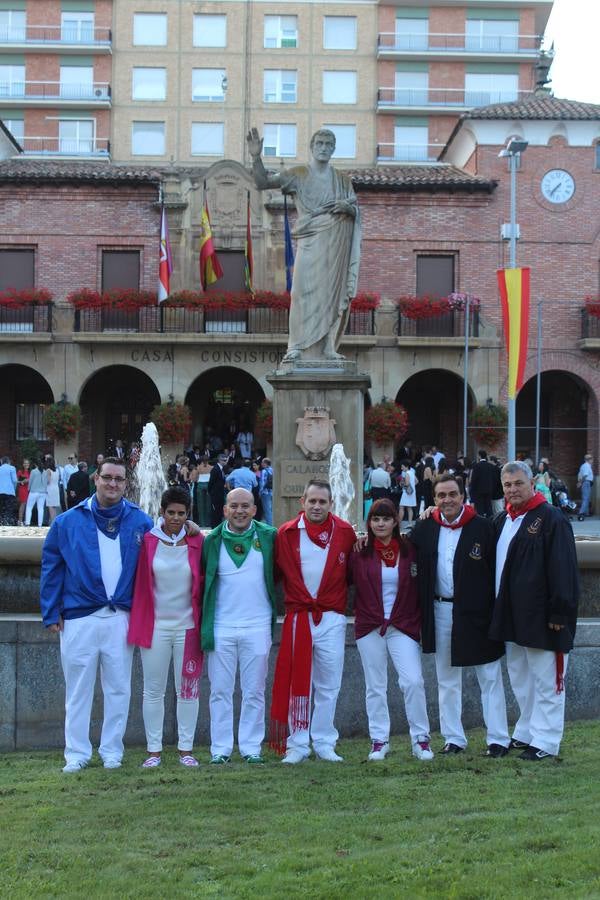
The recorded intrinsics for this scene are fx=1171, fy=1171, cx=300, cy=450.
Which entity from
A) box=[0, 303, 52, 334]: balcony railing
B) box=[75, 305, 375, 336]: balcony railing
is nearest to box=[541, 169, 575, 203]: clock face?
box=[75, 305, 375, 336]: balcony railing

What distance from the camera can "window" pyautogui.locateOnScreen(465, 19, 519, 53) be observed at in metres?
45.0

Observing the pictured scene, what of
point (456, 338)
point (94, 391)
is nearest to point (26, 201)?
point (94, 391)

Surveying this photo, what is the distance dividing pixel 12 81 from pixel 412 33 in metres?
15.5

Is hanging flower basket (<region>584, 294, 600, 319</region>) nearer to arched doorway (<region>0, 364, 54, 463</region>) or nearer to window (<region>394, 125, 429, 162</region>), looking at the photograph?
window (<region>394, 125, 429, 162</region>)

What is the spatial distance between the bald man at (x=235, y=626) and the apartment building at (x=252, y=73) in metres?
39.8

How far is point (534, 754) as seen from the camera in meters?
6.62

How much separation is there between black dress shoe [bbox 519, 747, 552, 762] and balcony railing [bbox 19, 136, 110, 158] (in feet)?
135

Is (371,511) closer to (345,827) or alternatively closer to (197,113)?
(345,827)

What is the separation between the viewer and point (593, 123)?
33969 mm

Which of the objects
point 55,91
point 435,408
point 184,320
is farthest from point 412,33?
point 184,320

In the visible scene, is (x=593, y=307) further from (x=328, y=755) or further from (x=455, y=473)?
(x=328, y=755)

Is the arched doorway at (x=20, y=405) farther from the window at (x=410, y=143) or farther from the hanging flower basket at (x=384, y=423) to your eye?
the window at (x=410, y=143)

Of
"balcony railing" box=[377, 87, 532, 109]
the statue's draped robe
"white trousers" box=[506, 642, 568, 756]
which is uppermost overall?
"balcony railing" box=[377, 87, 532, 109]

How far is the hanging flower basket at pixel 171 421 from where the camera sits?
3166 cm
